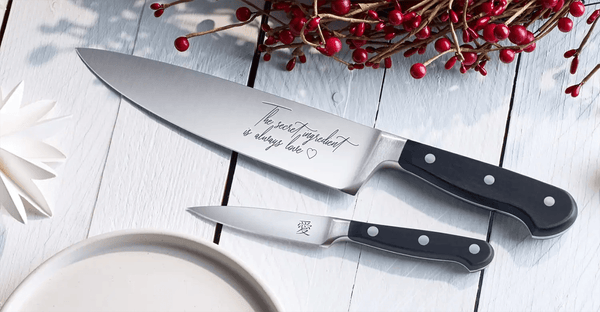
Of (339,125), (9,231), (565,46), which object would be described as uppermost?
(565,46)

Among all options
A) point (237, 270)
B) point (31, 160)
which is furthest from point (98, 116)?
point (237, 270)

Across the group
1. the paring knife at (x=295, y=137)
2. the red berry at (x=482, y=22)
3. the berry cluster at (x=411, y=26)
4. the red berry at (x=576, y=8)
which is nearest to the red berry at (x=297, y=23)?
the berry cluster at (x=411, y=26)

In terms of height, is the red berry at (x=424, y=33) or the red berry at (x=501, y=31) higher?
the red berry at (x=424, y=33)

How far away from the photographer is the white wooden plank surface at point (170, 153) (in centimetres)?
77

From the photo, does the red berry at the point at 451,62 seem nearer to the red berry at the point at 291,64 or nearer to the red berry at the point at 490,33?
the red berry at the point at 490,33

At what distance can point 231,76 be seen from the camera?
2.68 feet

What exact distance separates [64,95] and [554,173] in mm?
688

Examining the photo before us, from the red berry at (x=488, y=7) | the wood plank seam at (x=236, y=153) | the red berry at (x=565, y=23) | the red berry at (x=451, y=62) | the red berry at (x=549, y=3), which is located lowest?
the wood plank seam at (x=236, y=153)

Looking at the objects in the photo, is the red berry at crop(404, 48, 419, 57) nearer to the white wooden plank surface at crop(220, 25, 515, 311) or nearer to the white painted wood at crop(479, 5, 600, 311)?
the white wooden plank surface at crop(220, 25, 515, 311)

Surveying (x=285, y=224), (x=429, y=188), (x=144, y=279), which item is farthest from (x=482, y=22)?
(x=144, y=279)

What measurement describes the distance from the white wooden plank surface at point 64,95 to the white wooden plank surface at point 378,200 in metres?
0.20

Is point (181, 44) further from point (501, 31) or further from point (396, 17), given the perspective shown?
point (501, 31)

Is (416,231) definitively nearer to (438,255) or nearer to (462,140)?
(438,255)

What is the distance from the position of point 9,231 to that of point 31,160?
114 mm
